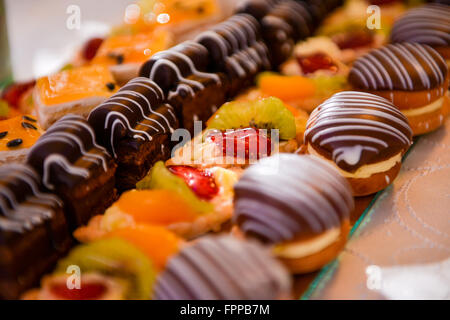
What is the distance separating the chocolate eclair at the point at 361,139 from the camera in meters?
2.12

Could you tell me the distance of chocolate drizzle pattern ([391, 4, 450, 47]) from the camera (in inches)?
126

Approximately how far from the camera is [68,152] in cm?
186

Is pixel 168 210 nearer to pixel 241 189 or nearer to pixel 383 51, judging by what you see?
pixel 241 189

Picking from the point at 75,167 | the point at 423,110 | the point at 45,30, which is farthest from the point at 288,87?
the point at 45,30

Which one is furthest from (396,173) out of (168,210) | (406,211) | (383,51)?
(168,210)

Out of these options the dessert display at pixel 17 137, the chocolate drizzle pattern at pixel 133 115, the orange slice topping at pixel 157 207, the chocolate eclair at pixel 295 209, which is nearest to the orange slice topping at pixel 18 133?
the dessert display at pixel 17 137

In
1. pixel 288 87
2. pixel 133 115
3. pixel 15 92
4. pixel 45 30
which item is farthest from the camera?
pixel 45 30

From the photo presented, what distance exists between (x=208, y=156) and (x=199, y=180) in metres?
0.25

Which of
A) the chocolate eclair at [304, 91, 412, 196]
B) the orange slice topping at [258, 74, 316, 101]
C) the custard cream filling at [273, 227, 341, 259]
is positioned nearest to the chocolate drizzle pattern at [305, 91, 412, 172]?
the chocolate eclair at [304, 91, 412, 196]

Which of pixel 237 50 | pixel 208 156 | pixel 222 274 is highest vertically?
pixel 237 50

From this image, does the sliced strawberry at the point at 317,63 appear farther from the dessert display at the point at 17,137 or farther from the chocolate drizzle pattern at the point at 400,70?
the dessert display at the point at 17,137

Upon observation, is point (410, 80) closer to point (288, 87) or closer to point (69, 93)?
point (288, 87)
